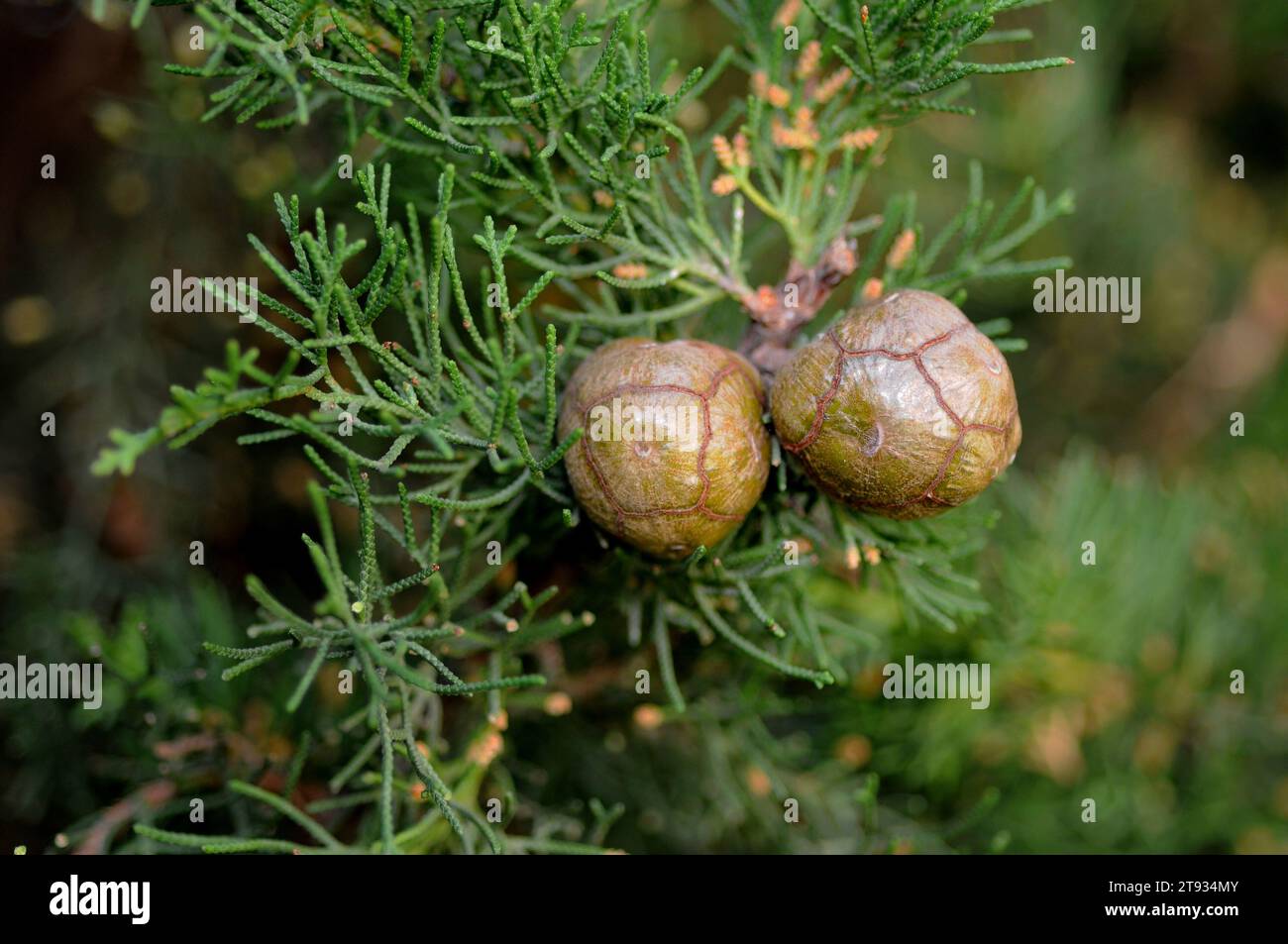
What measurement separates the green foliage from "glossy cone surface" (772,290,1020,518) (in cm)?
11

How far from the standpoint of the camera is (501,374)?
0.91 meters

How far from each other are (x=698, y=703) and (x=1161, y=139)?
6.30ft

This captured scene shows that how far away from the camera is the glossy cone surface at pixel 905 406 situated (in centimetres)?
96

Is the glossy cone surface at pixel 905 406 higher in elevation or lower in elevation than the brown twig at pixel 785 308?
lower

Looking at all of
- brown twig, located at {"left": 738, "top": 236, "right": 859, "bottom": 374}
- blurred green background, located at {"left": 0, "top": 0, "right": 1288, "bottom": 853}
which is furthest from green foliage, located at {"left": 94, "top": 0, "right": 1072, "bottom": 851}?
blurred green background, located at {"left": 0, "top": 0, "right": 1288, "bottom": 853}

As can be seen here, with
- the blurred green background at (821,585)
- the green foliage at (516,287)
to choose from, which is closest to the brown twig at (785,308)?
the green foliage at (516,287)

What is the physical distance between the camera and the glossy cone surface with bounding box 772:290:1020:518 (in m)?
0.96

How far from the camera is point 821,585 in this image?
166 cm

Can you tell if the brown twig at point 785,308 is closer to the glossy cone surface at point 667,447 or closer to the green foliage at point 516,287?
the green foliage at point 516,287

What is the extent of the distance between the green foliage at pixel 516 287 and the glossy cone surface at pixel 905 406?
0.11 m

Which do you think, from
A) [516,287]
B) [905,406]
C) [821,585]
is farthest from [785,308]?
[821,585]

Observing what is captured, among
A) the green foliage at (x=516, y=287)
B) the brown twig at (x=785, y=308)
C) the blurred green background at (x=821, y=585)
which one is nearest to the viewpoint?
the green foliage at (x=516, y=287)
